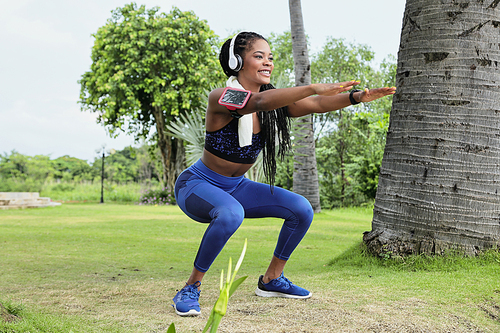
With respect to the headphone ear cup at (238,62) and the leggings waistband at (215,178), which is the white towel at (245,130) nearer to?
the headphone ear cup at (238,62)

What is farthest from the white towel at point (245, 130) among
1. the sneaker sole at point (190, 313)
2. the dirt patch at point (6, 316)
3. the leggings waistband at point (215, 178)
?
the dirt patch at point (6, 316)

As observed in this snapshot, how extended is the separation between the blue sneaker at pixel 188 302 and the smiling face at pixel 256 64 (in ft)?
4.62

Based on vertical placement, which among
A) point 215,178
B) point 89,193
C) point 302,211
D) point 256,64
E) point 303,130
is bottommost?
point 89,193

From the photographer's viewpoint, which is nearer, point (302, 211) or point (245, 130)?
point (245, 130)

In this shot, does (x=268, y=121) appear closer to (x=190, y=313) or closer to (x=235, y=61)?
(x=235, y=61)

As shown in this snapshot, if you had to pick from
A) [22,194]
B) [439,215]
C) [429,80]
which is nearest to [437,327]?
[439,215]

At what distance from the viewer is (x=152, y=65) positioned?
2009cm

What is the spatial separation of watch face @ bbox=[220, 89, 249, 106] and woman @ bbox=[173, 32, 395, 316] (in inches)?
4.9

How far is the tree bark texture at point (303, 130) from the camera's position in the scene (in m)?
10.9

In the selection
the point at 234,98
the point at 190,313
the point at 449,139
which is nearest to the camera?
the point at 234,98

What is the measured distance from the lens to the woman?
2.78 m

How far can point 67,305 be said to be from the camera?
295cm

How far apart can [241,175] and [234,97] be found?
2.84ft

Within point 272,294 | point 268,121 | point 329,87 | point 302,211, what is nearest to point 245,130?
point 268,121
